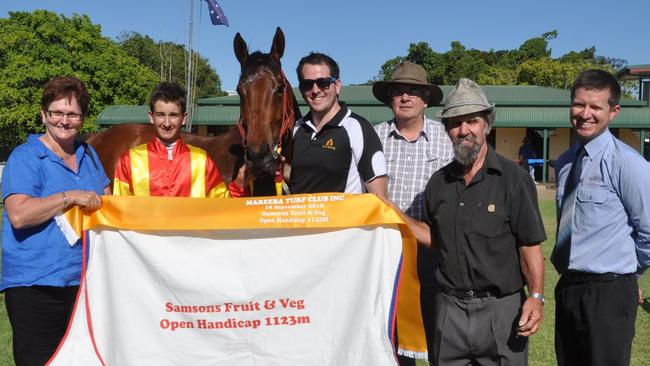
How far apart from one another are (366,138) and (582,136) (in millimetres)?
1385

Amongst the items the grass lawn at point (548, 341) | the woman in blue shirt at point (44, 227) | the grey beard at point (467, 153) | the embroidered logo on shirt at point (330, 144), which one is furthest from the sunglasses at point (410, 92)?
the grass lawn at point (548, 341)

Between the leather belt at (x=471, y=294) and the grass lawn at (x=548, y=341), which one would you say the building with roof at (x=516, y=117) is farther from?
the leather belt at (x=471, y=294)

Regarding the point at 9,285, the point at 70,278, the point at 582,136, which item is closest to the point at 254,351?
the point at 70,278

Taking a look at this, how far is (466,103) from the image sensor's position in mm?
3357

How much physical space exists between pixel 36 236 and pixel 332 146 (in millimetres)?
1923

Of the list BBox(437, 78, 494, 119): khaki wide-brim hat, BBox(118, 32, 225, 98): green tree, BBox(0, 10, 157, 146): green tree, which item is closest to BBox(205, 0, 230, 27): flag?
BBox(0, 10, 157, 146): green tree

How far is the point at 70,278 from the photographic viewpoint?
345cm

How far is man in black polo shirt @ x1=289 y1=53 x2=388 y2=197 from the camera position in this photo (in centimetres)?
394

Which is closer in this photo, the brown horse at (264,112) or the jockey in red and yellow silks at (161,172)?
the jockey in red and yellow silks at (161,172)

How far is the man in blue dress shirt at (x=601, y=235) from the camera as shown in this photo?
335cm

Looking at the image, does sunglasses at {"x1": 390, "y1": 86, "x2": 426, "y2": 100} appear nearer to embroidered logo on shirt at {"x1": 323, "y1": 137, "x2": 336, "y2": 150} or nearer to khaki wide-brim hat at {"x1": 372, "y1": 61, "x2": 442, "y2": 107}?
khaki wide-brim hat at {"x1": 372, "y1": 61, "x2": 442, "y2": 107}

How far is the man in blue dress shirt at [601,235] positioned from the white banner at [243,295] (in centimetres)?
110

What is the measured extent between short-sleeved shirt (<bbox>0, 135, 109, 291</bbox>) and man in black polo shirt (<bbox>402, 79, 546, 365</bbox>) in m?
2.26

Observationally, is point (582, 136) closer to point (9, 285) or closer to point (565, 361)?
point (565, 361)
